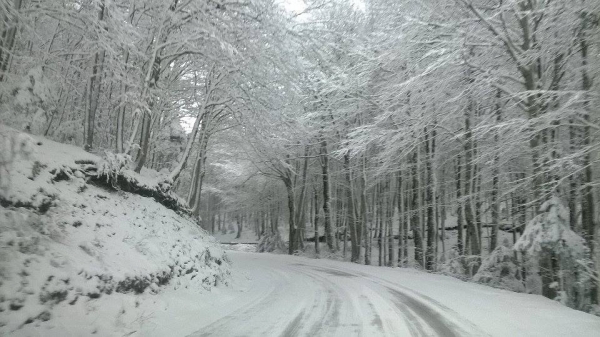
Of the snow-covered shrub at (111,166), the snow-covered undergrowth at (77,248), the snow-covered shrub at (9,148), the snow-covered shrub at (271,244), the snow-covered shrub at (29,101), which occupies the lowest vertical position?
the snow-covered shrub at (271,244)

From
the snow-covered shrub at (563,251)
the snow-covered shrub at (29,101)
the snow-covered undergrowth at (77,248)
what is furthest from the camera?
the snow-covered shrub at (563,251)

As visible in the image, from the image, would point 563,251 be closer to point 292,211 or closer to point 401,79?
point 401,79

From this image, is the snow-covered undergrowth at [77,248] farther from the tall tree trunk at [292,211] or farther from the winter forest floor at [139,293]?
the tall tree trunk at [292,211]

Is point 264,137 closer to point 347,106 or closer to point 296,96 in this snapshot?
point 296,96

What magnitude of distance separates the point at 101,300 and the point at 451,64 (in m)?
9.34

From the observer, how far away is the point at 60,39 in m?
11.1

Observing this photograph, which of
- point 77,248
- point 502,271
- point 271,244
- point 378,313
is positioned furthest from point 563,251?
point 271,244

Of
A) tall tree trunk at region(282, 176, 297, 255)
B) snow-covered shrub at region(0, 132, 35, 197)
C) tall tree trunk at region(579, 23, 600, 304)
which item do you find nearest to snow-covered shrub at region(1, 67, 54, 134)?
snow-covered shrub at region(0, 132, 35, 197)

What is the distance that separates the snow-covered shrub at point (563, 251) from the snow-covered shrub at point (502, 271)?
2.70m

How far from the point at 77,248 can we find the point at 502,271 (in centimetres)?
1091

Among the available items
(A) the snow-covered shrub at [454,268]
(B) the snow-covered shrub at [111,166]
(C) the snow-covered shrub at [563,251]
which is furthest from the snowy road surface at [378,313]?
(A) the snow-covered shrub at [454,268]

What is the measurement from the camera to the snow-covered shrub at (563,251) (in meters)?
7.30

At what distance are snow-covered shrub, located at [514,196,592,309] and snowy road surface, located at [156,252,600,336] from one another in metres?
0.59

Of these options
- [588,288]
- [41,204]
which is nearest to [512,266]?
[588,288]
